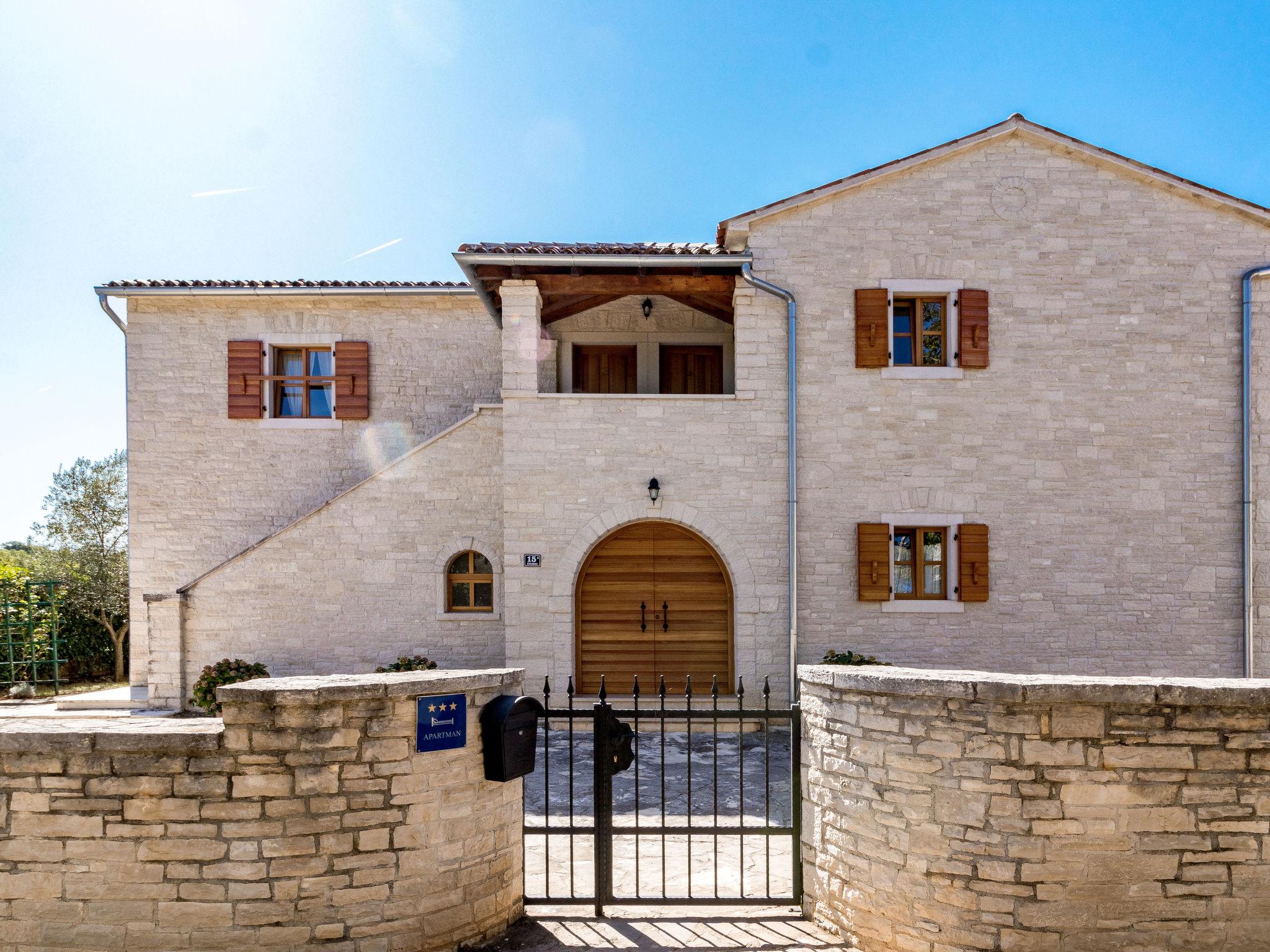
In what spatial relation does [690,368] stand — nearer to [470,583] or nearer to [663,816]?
[470,583]

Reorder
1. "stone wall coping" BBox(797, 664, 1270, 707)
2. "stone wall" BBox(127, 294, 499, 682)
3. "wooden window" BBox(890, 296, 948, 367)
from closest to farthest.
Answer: "stone wall coping" BBox(797, 664, 1270, 707) → "wooden window" BBox(890, 296, 948, 367) → "stone wall" BBox(127, 294, 499, 682)

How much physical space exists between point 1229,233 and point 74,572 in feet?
72.1

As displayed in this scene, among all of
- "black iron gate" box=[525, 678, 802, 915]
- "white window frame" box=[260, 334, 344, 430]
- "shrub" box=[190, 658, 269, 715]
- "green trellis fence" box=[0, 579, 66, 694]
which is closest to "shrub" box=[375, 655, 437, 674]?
"shrub" box=[190, 658, 269, 715]

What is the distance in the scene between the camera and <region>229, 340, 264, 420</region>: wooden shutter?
36.2ft

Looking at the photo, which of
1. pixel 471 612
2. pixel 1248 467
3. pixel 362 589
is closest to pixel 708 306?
pixel 471 612

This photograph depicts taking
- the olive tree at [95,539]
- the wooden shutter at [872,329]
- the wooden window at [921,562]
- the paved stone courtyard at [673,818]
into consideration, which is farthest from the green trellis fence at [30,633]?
the wooden shutter at [872,329]

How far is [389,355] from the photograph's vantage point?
1145 cm

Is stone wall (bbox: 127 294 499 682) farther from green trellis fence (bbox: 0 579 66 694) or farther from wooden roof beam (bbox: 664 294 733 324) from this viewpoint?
wooden roof beam (bbox: 664 294 733 324)

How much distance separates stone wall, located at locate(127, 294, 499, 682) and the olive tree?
13.3 feet

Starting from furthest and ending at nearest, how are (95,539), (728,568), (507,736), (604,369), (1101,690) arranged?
(95,539)
(604,369)
(728,568)
(507,736)
(1101,690)

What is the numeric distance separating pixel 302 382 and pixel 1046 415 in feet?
37.9

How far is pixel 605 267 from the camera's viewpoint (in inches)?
354

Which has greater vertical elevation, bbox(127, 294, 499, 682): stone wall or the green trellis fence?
bbox(127, 294, 499, 682): stone wall

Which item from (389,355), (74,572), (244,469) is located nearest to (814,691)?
(389,355)
